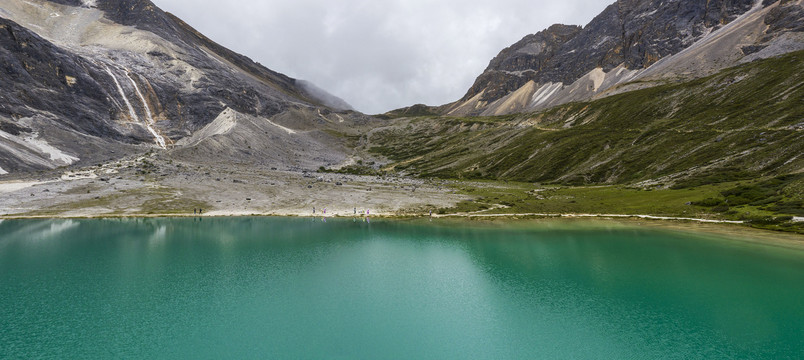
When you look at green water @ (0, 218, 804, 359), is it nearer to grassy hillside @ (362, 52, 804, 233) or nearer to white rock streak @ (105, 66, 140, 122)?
grassy hillside @ (362, 52, 804, 233)

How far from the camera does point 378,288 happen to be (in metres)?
37.7

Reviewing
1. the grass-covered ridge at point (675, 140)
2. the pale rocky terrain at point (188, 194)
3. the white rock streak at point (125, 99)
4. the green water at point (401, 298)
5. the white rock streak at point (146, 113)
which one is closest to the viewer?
the green water at point (401, 298)

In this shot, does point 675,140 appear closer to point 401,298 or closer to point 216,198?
point 401,298

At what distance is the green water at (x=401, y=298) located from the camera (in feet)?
83.4

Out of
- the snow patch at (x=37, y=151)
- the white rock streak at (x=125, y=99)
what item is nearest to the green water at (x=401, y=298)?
the snow patch at (x=37, y=151)

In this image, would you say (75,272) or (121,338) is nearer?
(121,338)

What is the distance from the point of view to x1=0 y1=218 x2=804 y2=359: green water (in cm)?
2541

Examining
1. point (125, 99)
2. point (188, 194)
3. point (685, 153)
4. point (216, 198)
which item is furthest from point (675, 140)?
point (125, 99)

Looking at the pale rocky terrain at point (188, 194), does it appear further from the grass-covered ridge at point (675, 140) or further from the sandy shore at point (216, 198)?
the grass-covered ridge at point (675, 140)

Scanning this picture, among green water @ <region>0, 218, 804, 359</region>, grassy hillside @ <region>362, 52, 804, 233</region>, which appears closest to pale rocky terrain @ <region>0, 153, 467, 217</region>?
green water @ <region>0, 218, 804, 359</region>

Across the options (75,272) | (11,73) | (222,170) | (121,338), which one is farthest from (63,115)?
(121,338)

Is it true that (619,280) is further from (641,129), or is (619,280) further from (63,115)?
(63,115)

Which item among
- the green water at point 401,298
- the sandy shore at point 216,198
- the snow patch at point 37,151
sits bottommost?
the green water at point 401,298

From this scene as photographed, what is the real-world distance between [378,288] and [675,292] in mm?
29728
